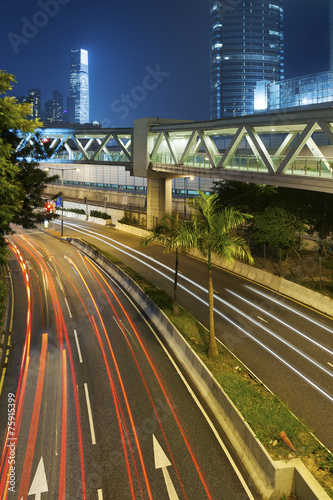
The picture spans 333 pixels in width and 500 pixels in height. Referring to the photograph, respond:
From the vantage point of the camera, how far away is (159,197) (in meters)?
53.2

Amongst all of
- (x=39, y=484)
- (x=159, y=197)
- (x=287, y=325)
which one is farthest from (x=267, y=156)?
(x=39, y=484)

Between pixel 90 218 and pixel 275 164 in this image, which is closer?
pixel 275 164

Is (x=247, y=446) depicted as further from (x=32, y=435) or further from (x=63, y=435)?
(x=32, y=435)

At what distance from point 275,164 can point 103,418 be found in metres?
22.4

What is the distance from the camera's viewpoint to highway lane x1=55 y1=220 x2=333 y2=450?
57.1 ft

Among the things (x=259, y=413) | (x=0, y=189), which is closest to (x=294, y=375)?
(x=259, y=413)

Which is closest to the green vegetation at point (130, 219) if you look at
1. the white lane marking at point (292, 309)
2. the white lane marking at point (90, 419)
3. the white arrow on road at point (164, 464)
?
the white lane marking at point (292, 309)

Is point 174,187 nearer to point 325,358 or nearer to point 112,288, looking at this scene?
point 112,288

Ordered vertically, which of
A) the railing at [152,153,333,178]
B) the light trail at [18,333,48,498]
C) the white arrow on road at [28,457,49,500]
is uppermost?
the railing at [152,153,333,178]

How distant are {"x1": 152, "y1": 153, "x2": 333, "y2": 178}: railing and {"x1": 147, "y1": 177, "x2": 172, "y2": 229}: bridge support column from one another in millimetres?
8839

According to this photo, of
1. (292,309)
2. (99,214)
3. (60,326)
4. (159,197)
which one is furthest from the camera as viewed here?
(99,214)

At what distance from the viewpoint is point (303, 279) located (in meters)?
31.9

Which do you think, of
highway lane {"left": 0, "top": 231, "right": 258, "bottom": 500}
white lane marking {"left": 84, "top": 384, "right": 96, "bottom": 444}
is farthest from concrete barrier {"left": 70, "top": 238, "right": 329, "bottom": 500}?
white lane marking {"left": 84, "top": 384, "right": 96, "bottom": 444}

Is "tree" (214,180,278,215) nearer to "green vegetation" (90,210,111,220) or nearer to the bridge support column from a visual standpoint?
the bridge support column
